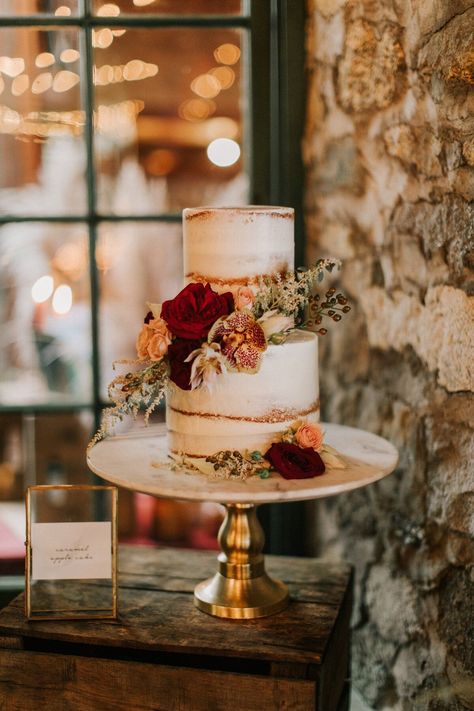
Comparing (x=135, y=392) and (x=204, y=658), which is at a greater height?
(x=135, y=392)

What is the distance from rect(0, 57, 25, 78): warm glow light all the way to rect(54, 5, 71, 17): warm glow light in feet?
0.53

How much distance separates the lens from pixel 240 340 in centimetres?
170

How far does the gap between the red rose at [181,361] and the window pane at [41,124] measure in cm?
99

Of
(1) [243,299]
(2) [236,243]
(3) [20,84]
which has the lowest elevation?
(1) [243,299]

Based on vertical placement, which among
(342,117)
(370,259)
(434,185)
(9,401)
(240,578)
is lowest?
(240,578)

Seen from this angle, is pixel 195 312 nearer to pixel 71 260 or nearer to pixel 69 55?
pixel 71 260

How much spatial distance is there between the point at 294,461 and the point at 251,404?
140 mm

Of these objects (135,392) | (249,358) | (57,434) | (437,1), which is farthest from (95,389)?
(437,1)

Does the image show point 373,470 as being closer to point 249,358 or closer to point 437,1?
point 249,358

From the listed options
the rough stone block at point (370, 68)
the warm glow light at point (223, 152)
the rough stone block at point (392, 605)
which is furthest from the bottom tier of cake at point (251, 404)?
the warm glow light at point (223, 152)

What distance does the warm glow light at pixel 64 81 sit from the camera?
254 cm

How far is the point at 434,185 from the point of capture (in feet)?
6.55

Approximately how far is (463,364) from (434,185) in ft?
1.34

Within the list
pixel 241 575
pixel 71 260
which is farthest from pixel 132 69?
pixel 241 575
